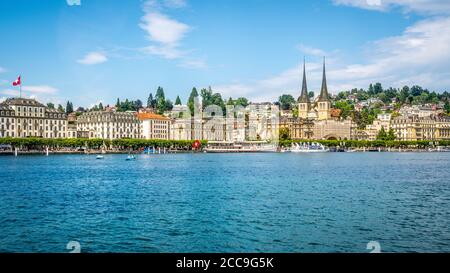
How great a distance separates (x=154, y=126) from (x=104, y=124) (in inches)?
434

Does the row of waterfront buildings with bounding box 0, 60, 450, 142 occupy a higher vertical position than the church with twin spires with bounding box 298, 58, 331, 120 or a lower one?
lower

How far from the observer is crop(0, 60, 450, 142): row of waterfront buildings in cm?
6688

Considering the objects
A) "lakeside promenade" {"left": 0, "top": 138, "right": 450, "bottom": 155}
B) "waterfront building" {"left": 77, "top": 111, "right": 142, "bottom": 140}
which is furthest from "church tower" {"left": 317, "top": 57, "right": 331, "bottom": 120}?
"waterfront building" {"left": 77, "top": 111, "right": 142, "bottom": 140}

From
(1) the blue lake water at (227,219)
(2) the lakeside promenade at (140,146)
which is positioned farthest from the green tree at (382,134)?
(1) the blue lake water at (227,219)

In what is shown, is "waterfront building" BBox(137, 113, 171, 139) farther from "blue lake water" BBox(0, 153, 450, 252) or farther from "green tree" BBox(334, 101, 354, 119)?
"blue lake water" BBox(0, 153, 450, 252)

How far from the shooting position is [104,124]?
238 feet

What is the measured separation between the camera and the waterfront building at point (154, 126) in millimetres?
79875

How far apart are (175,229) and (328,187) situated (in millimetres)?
10354

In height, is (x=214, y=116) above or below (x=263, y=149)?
above

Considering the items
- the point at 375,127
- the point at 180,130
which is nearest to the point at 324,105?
the point at 375,127

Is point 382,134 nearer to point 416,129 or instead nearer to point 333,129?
point 333,129
